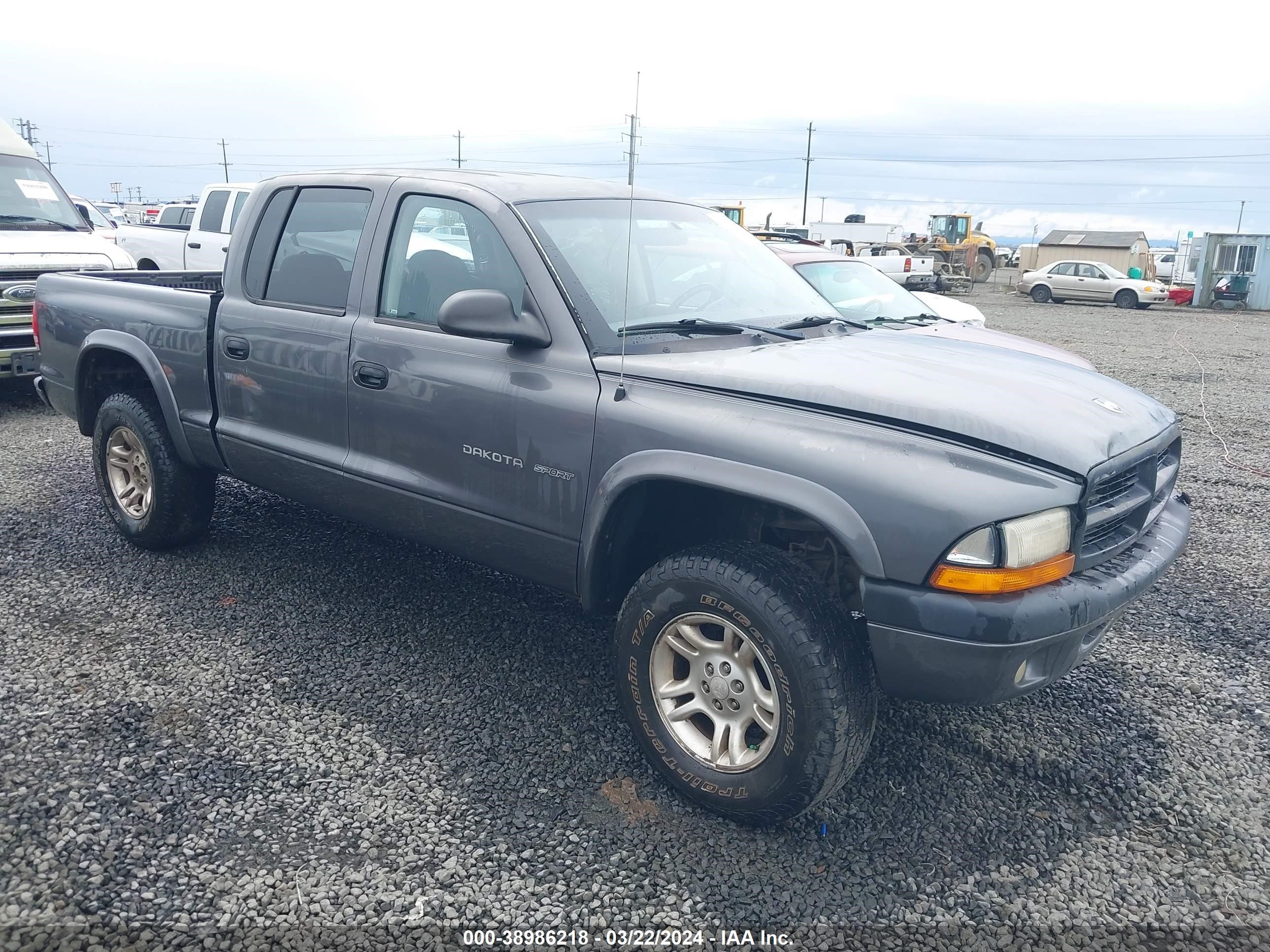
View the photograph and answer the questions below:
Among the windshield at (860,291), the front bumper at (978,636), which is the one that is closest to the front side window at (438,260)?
the front bumper at (978,636)

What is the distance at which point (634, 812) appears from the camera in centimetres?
289

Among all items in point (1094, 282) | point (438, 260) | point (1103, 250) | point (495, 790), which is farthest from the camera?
point (1103, 250)

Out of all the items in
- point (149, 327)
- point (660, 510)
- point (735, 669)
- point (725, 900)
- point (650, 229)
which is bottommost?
point (725, 900)

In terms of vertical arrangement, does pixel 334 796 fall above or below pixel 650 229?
below

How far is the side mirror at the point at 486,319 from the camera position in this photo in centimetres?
299

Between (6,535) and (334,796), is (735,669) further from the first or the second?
(6,535)

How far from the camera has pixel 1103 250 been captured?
38.0 metres

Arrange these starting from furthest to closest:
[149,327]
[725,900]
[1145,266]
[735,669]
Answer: [1145,266] < [149,327] < [735,669] < [725,900]

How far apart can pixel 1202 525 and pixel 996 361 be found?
335 centimetres

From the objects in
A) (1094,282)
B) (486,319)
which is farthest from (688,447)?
(1094,282)

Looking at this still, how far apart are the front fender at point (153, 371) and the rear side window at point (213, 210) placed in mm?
8475

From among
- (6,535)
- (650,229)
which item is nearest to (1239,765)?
(650,229)

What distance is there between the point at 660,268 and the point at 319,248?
1440mm

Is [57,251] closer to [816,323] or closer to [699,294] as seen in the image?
[699,294]
